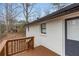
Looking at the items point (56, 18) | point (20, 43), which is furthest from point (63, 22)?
point (20, 43)

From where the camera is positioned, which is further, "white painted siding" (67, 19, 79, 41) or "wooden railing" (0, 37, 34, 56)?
"white painted siding" (67, 19, 79, 41)

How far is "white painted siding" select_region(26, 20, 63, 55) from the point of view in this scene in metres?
5.51

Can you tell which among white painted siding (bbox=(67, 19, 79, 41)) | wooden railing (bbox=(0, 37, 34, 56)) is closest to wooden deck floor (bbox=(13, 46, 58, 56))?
wooden railing (bbox=(0, 37, 34, 56))

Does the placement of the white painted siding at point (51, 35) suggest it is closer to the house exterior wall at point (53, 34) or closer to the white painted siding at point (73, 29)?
the house exterior wall at point (53, 34)

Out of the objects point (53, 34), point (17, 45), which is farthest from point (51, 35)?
point (17, 45)

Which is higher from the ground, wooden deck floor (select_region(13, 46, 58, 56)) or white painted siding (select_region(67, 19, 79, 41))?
white painted siding (select_region(67, 19, 79, 41))

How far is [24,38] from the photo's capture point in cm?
545

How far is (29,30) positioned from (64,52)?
1034mm

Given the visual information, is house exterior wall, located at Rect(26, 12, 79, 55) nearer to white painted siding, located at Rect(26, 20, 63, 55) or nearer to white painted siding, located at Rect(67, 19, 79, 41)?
white painted siding, located at Rect(26, 20, 63, 55)

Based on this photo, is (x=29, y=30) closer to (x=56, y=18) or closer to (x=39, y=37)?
(x=39, y=37)

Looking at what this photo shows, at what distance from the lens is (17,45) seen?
5.48 meters

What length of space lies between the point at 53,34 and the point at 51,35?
6cm

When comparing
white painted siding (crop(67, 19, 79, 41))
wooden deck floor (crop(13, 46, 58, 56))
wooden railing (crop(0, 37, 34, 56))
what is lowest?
wooden deck floor (crop(13, 46, 58, 56))

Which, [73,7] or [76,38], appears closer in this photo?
[73,7]
